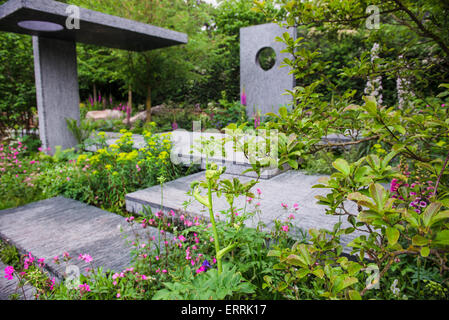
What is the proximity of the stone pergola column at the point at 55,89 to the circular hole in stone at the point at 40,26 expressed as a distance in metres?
0.51

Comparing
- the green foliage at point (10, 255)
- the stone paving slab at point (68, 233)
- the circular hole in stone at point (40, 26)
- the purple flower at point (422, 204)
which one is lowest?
the green foliage at point (10, 255)

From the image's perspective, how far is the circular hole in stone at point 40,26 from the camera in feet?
14.0

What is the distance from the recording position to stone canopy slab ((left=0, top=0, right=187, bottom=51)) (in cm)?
381

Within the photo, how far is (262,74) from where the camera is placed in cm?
676

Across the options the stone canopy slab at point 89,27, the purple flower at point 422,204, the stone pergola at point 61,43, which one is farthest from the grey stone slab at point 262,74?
the purple flower at point 422,204

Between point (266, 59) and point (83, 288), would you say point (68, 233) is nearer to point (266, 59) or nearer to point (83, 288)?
point (83, 288)

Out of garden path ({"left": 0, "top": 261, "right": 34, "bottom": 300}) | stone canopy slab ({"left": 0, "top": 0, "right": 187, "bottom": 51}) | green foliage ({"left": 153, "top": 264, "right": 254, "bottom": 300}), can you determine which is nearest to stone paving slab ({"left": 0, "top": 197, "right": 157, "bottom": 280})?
garden path ({"left": 0, "top": 261, "right": 34, "bottom": 300})

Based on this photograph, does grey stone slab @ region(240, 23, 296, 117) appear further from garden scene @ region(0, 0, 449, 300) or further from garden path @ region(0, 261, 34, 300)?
garden path @ region(0, 261, 34, 300)

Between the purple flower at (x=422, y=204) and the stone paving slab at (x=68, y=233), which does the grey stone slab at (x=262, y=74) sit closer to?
the stone paving slab at (x=68, y=233)

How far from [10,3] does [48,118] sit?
6.10ft

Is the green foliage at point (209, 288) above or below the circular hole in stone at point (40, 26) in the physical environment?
below
